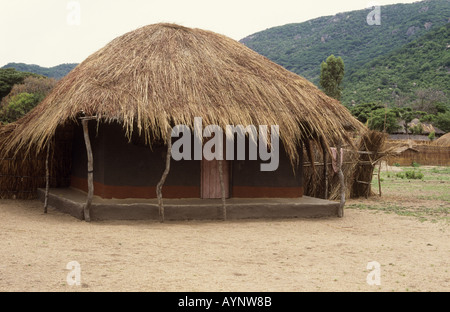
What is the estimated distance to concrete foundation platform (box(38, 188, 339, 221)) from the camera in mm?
10227

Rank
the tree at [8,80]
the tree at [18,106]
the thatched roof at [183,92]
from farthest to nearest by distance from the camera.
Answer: the tree at [8,80] < the tree at [18,106] < the thatched roof at [183,92]

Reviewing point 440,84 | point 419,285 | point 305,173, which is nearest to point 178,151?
point 305,173

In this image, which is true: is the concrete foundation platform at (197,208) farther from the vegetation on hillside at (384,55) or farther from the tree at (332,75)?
the tree at (332,75)

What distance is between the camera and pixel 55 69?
276ft

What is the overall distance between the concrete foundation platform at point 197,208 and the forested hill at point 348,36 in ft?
183

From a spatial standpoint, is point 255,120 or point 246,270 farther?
point 255,120

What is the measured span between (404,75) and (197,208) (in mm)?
58335

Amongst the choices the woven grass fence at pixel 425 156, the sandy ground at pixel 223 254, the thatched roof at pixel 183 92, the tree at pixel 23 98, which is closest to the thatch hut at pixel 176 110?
the thatched roof at pixel 183 92

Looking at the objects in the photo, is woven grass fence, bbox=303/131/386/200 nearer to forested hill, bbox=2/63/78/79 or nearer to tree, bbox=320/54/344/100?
tree, bbox=320/54/344/100

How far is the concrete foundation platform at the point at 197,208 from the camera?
10227 millimetres

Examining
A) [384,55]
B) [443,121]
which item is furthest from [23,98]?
[384,55]

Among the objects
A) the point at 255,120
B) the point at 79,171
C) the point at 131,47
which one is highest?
the point at 131,47
